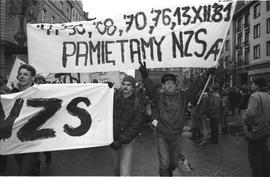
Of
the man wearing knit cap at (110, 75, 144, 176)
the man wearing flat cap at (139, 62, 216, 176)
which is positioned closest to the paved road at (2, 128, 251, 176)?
the man wearing flat cap at (139, 62, 216, 176)

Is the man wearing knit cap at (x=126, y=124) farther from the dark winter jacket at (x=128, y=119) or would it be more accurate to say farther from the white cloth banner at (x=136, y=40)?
the white cloth banner at (x=136, y=40)

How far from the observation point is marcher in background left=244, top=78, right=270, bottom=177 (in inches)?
218

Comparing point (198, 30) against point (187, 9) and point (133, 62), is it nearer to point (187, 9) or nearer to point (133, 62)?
point (187, 9)

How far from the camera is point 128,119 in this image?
4.82m

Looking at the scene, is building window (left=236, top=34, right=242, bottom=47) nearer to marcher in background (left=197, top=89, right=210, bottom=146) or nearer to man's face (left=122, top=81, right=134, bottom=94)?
marcher in background (left=197, top=89, right=210, bottom=146)

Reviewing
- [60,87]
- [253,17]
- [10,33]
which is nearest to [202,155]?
[60,87]

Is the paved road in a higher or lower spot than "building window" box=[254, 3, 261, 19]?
lower

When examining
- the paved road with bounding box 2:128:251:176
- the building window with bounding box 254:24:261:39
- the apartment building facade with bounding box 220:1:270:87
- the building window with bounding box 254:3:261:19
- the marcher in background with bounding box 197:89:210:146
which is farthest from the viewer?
the building window with bounding box 254:24:261:39

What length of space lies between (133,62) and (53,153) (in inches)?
147

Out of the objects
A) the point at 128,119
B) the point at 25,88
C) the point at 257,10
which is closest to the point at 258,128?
the point at 128,119

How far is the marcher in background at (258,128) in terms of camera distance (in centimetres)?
554

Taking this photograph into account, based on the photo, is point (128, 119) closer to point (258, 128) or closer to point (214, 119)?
point (258, 128)

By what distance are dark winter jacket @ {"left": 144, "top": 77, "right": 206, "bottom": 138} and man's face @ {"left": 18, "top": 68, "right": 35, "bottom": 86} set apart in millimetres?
1630

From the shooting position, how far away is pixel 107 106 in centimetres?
517
